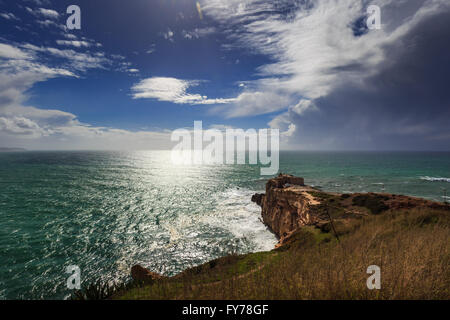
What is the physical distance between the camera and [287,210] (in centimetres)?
3219

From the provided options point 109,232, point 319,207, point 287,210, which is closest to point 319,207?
point 319,207

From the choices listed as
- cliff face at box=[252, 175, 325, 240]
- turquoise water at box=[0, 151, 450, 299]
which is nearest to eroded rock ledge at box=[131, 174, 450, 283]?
cliff face at box=[252, 175, 325, 240]

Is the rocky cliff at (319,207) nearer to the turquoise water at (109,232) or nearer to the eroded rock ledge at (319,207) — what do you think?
the eroded rock ledge at (319,207)

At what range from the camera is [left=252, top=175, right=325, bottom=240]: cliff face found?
27103 millimetres

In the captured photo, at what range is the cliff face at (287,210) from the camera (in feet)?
88.9

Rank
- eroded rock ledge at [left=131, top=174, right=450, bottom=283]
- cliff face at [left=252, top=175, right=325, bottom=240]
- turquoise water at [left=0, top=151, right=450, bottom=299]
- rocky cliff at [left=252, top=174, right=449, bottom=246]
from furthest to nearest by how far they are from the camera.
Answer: cliff face at [left=252, top=175, right=325, bottom=240] → rocky cliff at [left=252, top=174, right=449, bottom=246] → turquoise water at [left=0, top=151, right=450, bottom=299] → eroded rock ledge at [left=131, top=174, right=450, bottom=283]

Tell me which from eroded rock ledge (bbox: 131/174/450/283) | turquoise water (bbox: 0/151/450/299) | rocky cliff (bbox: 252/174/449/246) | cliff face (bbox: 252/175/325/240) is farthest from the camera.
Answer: cliff face (bbox: 252/175/325/240)

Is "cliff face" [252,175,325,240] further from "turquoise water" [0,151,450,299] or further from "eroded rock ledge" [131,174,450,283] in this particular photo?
"turquoise water" [0,151,450,299]

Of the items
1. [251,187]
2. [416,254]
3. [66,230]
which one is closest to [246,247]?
[416,254]

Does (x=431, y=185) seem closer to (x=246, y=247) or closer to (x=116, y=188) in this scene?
(x=246, y=247)

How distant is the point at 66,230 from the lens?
30734 mm

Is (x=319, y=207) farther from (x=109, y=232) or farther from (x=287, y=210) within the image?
(x=109, y=232)

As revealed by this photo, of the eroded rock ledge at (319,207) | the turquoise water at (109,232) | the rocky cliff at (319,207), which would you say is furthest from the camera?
the rocky cliff at (319,207)

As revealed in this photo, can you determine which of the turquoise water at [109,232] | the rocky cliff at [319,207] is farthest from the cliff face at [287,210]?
the turquoise water at [109,232]
